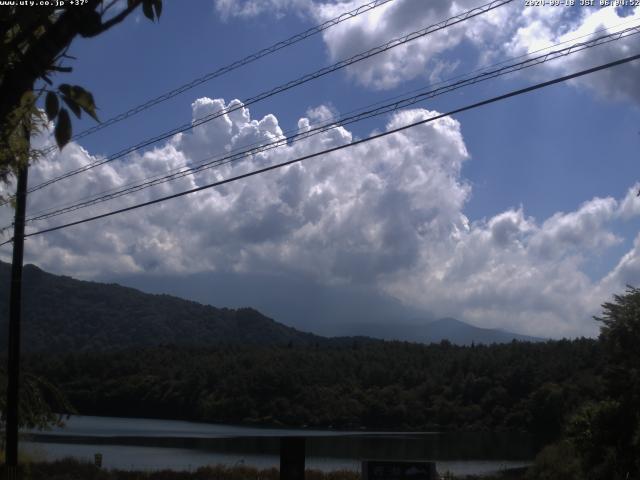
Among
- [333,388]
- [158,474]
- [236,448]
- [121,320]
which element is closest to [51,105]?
[158,474]

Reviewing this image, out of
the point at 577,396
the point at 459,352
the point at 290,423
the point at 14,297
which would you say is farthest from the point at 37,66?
the point at 459,352

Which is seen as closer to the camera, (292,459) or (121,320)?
(292,459)

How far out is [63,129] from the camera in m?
4.42

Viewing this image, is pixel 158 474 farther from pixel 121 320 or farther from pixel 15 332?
pixel 121 320

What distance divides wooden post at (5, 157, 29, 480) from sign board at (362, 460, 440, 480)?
1096 cm

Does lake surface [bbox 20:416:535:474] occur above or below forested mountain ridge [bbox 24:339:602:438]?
below

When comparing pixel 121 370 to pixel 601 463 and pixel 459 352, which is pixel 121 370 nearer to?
pixel 459 352

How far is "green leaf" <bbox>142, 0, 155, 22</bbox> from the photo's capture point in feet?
15.2

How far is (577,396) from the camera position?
53.2 meters

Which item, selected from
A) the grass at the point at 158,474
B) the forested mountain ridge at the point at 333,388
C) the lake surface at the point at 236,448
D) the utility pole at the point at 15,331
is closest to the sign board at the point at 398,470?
the utility pole at the point at 15,331

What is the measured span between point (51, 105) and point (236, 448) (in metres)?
42.5

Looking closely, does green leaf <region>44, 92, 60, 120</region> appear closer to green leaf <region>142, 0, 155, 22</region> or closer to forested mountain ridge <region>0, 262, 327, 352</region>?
green leaf <region>142, 0, 155, 22</region>

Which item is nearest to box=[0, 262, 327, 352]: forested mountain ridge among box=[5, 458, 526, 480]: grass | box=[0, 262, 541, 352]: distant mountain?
box=[0, 262, 541, 352]: distant mountain

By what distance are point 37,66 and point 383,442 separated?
48.1 meters
